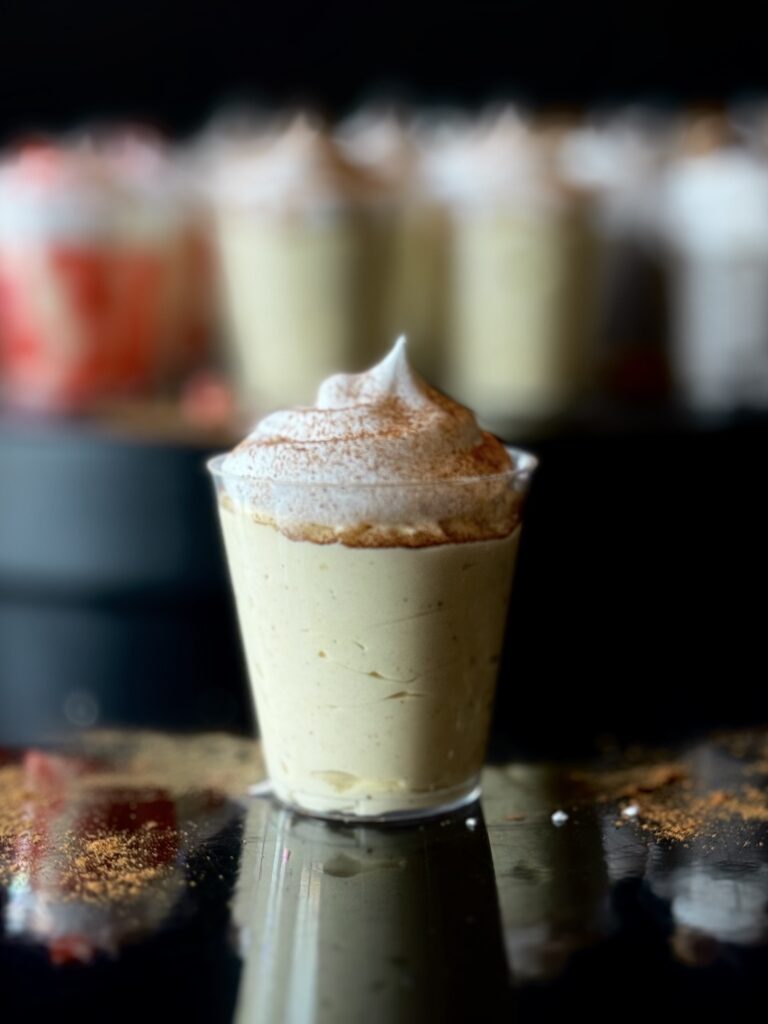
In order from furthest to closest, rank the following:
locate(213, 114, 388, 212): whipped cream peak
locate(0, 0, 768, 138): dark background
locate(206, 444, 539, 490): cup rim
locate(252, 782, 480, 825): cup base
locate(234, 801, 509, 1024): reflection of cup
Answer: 1. locate(0, 0, 768, 138): dark background
2. locate(213, 114, 388, 212): whipped cream peak
3. locate(252, 782, 480, 825): cup base
4. locate(206, 444, 539, 490): cup rim
5. locate(234, 801, 509, 1024): reflection of cup

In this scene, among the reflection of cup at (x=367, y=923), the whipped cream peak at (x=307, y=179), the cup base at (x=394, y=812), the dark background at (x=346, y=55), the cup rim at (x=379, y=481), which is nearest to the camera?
the reflection of cup at (x=367, y=923)

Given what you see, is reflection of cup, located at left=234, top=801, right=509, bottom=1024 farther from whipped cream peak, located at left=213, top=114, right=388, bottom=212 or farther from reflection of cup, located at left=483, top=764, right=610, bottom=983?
whipped cream peak, located at left=213, top=114, right=388, bottom=212

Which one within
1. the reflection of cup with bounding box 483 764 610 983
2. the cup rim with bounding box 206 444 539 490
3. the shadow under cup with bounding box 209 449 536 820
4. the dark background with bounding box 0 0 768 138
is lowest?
the reflection of cup with bounding box 483 764 610 983

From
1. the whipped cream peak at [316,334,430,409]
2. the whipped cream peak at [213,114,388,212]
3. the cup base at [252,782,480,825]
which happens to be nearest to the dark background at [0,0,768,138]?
the whipped cream peak at [213,114,388,212]

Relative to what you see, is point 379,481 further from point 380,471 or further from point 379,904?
point 379,904

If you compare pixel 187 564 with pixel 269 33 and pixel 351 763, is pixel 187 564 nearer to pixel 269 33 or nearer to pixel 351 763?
pixel 351 763

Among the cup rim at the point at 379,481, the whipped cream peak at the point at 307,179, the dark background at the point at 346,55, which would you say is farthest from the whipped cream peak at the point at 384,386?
the dark background at the point at 346,55

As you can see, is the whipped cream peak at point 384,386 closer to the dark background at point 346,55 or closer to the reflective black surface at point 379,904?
the reflective black surface at point 379,904
